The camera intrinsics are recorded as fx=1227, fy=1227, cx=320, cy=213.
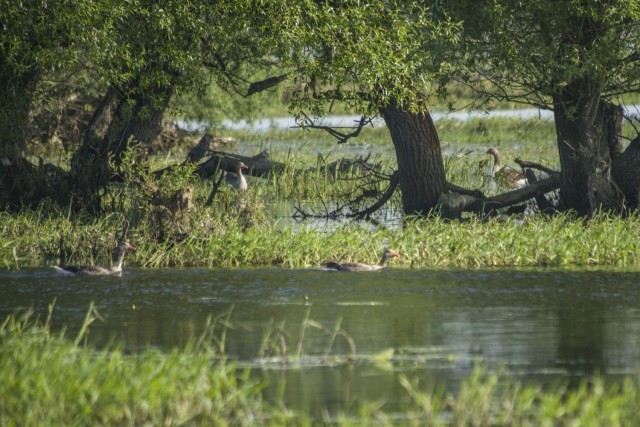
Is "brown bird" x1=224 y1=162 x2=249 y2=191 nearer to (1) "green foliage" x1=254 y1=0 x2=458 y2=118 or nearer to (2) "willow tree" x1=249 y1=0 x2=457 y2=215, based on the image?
Answer: (2) "willow tree" x1=249 y1=0 x2=457 y2=215

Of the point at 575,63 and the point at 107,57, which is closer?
the point at 107,57

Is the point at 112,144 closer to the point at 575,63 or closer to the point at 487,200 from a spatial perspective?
the point at 487,200

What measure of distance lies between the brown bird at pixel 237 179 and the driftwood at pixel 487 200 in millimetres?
4250

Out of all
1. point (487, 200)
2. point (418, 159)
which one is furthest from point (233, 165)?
point (487, 200)

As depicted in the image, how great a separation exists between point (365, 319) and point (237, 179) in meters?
12.6

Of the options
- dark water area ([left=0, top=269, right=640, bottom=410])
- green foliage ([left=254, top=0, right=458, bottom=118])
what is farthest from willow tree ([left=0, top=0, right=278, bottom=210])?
dark water area ([left=0, top=269, right=640, bottom=410])

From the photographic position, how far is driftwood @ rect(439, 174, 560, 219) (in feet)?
77.8

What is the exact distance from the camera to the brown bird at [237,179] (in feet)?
84.3

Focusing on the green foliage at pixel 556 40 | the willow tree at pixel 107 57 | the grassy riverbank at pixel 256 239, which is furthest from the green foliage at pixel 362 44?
the grassy riverbank at pixel 256 239

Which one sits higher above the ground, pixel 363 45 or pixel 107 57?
pixel 363 45

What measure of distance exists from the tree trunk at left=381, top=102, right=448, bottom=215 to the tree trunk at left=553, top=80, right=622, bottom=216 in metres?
2.47

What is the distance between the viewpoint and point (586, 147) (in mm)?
22406

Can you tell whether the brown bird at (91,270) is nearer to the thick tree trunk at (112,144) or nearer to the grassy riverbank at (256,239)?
the grassy riverbank at (256,239)

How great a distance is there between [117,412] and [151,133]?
53.7 feet
